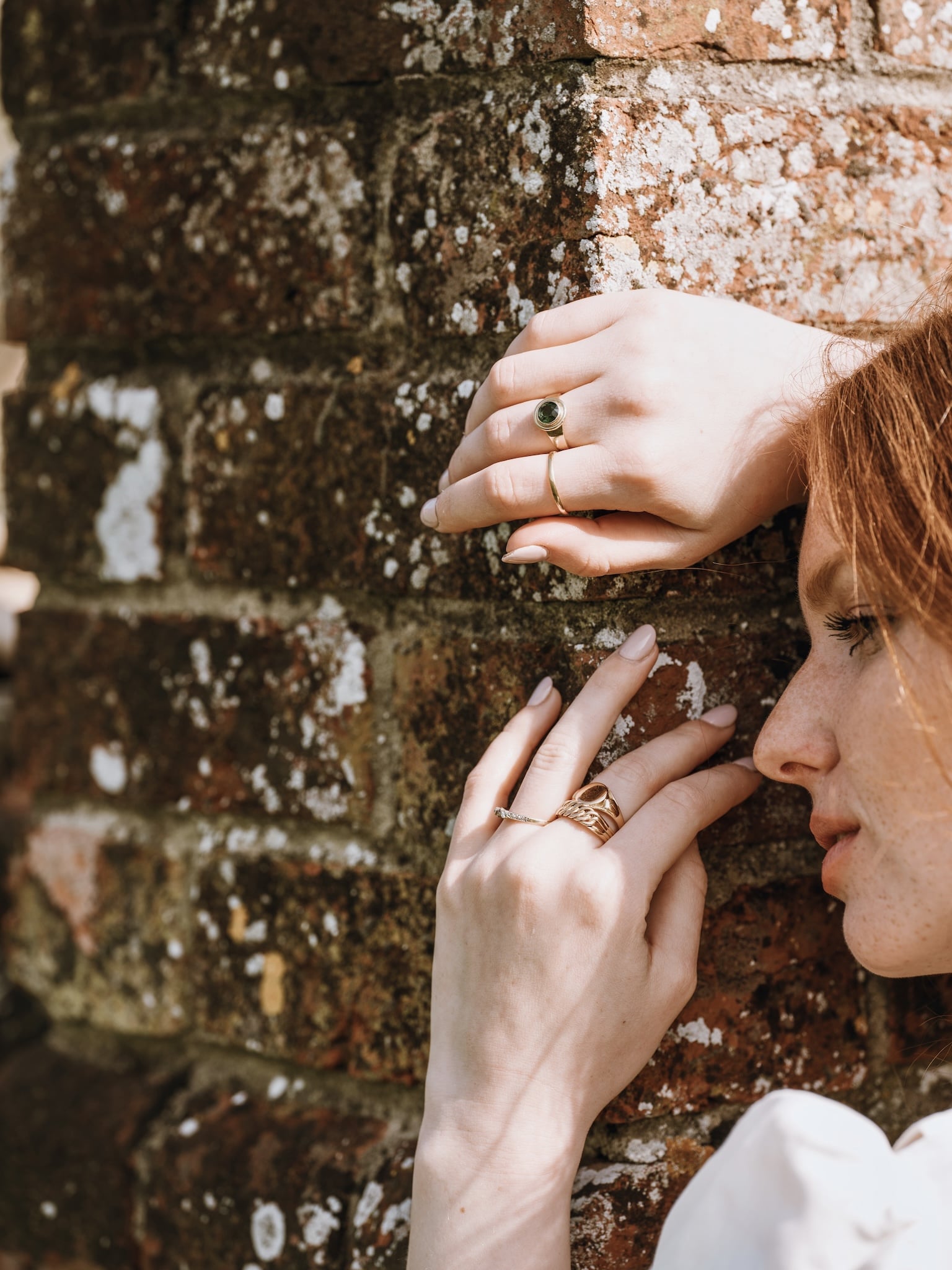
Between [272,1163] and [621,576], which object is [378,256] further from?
[272,1163]

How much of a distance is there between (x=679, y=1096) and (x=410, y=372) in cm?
75

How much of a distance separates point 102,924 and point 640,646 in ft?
2.57

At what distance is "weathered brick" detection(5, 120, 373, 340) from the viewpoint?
1.20 m

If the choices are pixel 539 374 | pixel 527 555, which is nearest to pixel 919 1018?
pixel 527 555

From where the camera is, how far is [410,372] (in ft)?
3.87

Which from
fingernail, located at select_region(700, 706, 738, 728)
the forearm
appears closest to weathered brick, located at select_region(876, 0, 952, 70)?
fingernail, located at select_region(700, 706, 738, 728)

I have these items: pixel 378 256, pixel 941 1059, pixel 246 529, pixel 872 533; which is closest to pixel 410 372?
pixel 378 256

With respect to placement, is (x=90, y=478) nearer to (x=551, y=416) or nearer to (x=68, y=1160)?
(x=551, y=416)

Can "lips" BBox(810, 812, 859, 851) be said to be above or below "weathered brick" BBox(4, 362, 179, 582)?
below

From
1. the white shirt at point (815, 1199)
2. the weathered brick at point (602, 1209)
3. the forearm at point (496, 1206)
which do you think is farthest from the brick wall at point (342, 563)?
the white shirt at point (815, 1199)

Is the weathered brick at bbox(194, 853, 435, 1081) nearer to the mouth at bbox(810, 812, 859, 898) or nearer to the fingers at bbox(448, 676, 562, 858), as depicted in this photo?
the fingers at bbox(448, 676, 562, 858)

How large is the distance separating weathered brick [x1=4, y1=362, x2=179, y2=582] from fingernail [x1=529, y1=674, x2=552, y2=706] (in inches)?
20.1

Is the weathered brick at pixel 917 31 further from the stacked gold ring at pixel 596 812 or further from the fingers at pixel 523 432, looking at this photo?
the stacked gold ring at pixel 596 812

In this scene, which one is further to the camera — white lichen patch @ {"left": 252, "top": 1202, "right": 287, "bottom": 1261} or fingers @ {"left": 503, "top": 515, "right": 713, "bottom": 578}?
white lichen patch @ {"left": 252, "top": 1202, "right": 287, "bottom": 1261}
